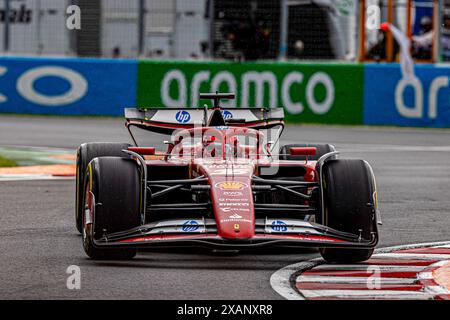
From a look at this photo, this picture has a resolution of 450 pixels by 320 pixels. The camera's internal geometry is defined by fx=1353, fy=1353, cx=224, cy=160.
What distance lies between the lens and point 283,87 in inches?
1036

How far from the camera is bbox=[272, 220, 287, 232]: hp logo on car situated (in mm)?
9367

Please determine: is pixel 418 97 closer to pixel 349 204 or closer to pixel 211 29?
pixel 211 29

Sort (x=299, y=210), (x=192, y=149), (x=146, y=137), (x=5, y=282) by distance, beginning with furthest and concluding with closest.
Result: (x=146, y=137) → (x=192, y=149) → (x=299, y=210) → (x=5, y=282)

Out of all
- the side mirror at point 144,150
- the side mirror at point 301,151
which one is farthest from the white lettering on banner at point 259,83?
the side mirror at point 144,150

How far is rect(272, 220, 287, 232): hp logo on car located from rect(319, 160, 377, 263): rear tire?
1.44 feet

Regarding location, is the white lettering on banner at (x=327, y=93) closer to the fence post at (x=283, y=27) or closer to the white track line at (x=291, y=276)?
the fence post at (x=283, y=27)

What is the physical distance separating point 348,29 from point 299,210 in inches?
676

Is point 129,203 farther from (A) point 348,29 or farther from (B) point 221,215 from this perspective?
(A) point 348,29

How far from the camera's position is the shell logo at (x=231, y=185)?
962cm

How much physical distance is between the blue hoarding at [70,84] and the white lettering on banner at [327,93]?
3.55 m

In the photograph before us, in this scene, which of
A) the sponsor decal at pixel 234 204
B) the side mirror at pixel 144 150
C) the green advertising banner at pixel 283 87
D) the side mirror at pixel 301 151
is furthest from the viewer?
the green advertising banner at pixel 283 87

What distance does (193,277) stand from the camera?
8945 millimetres
